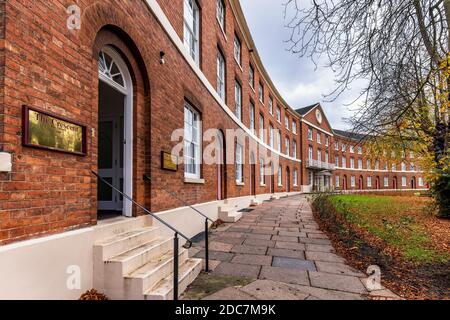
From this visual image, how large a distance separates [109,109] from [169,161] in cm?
192

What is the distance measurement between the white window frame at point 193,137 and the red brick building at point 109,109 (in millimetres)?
37

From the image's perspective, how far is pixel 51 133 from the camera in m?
2.95

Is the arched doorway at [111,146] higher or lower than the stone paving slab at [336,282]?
higher

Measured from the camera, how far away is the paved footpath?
3647 mm

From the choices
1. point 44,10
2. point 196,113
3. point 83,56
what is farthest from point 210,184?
point 44,10

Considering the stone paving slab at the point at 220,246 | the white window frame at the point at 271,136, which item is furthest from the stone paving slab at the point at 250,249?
the white window frame at the point at 271,136

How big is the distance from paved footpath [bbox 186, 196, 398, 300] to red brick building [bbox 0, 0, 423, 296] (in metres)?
1.51

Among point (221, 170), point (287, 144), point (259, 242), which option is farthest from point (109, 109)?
point (287, 144)

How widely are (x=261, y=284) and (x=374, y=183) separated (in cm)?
5100

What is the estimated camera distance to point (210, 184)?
930cm

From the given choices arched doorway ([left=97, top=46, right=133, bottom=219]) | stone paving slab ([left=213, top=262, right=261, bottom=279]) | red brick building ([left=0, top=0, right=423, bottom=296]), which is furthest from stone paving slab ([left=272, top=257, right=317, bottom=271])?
arched doorway ([left=97, top=46, right=133, bottom=219])

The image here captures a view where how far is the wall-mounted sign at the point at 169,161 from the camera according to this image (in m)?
5.66

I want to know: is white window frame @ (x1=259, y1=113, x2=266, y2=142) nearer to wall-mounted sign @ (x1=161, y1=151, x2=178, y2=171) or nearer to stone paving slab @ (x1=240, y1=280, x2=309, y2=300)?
wall-mounted sign @ (x1=161, y1=151, x2=178, y2=171)

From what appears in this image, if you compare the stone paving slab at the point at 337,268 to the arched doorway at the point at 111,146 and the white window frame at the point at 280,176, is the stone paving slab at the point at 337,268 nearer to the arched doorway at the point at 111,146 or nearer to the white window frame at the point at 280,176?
the arched doorway at the point at 111,146
